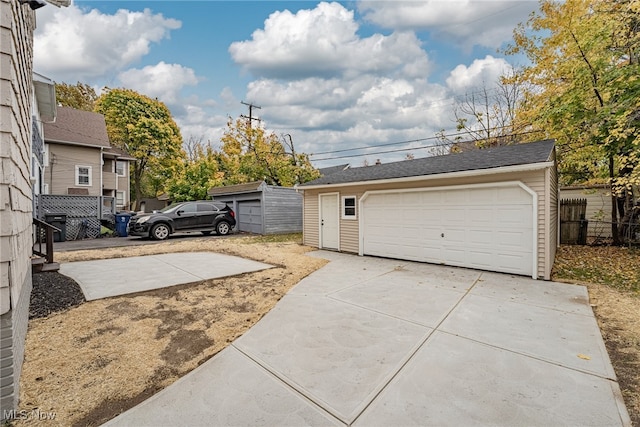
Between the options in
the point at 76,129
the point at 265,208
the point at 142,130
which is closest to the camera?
the point at 265,208

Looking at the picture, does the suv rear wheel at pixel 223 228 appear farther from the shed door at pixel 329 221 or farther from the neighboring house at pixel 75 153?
the neighboring house at pixel 75 153

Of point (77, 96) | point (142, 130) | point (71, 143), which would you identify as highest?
point (77, 96)

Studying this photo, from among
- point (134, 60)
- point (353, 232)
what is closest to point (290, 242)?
point (353, 232)

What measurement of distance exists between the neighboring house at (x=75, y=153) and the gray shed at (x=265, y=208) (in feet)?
23.6

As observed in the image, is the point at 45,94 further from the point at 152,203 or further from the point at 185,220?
the point at 152,203

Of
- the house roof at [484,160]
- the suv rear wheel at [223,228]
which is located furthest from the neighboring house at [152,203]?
the house roof at [484,160]

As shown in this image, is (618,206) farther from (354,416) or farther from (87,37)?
(87,37)

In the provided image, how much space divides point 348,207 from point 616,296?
616cm

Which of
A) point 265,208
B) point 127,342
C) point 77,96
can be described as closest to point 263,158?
point 265,208

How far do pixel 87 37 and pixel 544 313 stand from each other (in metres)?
12.2

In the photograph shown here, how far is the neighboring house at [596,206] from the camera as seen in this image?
10.5 metres

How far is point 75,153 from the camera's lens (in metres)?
15.6

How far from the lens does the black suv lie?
1126 cm

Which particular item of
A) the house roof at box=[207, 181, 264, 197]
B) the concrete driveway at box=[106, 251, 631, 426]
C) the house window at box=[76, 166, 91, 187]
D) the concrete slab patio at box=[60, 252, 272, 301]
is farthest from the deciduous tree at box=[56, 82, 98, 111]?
the concrete driveway at box=[106, 251, 631, 426]
